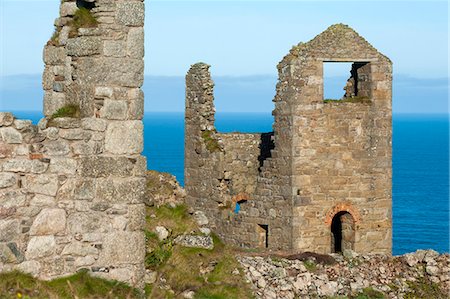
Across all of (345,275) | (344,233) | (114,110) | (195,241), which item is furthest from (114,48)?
(344,233)

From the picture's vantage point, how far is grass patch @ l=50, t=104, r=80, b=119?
15.2 meters

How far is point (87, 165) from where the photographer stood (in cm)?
1482

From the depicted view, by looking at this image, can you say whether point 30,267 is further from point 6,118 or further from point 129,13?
point 129,13

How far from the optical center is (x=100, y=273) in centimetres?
1493

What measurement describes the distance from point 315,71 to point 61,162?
13.3 metres

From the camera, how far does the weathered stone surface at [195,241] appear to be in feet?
57.3

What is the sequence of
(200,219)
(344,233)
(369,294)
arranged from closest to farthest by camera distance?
1. (200,219)
2. (369,294)
3. (344,233)

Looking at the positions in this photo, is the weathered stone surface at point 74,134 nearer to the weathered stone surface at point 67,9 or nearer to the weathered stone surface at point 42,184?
the weathered stone surface at point 42,184

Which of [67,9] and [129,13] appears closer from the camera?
[129,13]

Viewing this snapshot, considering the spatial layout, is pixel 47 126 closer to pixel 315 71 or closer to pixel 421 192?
pixel 315 71

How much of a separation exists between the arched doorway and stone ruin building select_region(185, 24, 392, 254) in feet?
0.08

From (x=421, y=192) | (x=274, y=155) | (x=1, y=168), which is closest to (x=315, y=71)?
(x=274, y=155)

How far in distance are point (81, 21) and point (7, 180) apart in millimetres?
2466

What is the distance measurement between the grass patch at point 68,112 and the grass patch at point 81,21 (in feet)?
3.19
